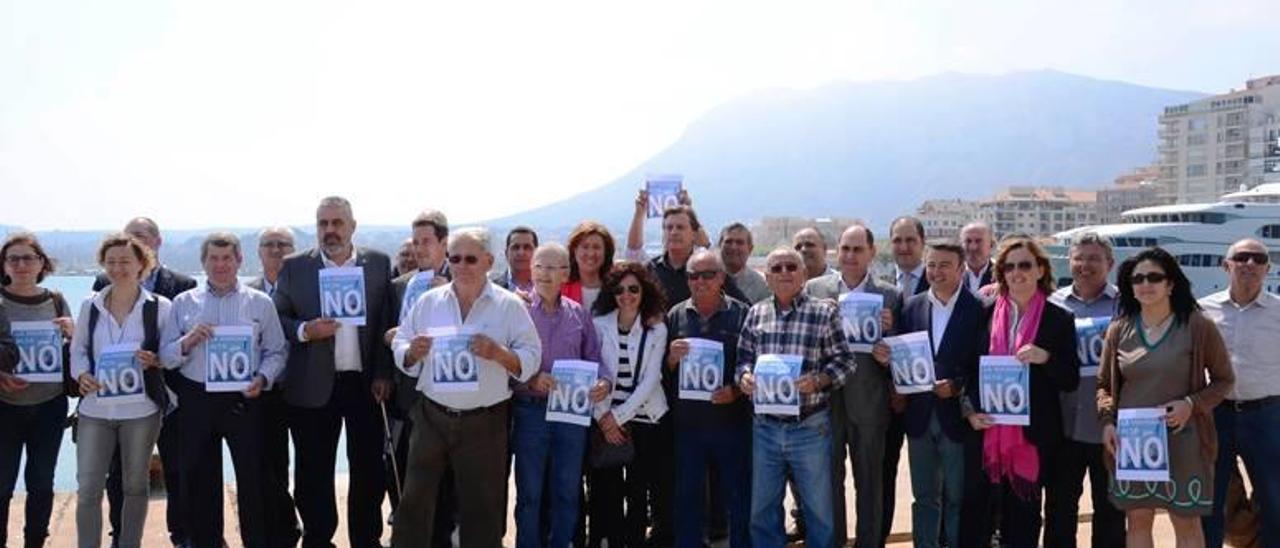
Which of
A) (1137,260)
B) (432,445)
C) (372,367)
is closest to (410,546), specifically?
(432,445)

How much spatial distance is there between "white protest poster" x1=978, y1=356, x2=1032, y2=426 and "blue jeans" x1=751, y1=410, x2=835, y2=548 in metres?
0.95

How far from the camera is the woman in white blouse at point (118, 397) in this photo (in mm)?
6000

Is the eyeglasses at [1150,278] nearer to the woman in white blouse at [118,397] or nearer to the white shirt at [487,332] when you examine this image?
the white shirt at [487,332]

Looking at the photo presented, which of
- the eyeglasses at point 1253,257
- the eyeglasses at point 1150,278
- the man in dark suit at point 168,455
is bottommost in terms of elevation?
the man in dark suit at point 168,455

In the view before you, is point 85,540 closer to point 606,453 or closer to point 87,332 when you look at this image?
point 87,332

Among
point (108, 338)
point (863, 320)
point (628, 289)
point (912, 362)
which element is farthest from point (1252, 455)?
point (108, 338)

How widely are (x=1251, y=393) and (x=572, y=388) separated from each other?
4131 mm

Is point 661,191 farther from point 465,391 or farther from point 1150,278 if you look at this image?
point 1150,278

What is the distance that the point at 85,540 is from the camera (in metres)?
6.07

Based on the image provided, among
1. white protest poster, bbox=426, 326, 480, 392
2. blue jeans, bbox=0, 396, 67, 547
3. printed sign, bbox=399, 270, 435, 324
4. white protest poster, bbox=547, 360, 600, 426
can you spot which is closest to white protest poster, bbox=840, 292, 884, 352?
white protest poster, bbox=547, 360, 600, 426

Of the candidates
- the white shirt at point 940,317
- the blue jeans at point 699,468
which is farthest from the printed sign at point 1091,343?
→ the blue jeans at point 699,468

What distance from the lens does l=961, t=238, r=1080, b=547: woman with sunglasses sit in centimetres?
573

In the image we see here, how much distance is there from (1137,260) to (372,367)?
15.5 feet

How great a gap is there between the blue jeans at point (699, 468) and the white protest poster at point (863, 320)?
884 millimetres
